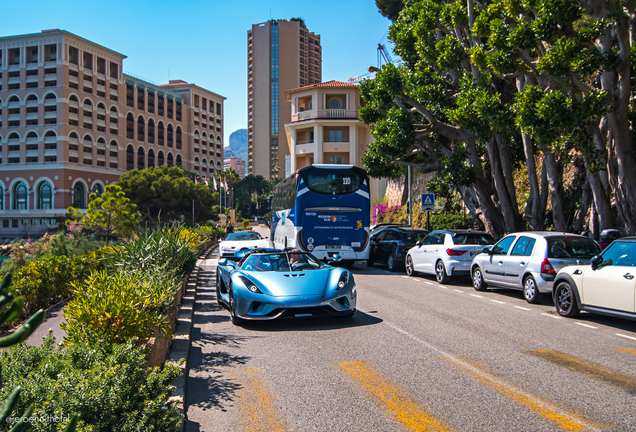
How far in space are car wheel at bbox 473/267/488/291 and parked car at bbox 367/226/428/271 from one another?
200 inches

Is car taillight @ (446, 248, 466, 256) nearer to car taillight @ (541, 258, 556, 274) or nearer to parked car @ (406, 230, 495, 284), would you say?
parked car @ (406, 230, 495, 284)

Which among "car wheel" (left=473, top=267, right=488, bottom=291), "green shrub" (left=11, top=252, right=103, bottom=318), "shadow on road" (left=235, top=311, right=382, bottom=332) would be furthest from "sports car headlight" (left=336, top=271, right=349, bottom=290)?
"car wheel" (left=473, top=267, right=488, bottom=291)

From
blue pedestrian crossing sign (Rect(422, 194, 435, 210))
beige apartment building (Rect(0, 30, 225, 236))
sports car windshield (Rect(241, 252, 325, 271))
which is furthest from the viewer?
beige apartment building (Rect(0, 30, 225, 236))

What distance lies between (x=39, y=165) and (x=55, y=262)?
296 feet

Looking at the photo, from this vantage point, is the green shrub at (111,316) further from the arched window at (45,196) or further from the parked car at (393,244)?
the arched window at (45,196)

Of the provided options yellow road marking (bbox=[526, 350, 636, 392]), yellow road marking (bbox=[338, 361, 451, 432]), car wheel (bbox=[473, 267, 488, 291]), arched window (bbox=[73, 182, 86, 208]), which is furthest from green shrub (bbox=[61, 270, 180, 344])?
arched window (bbox=[73, 182, 86, 208])

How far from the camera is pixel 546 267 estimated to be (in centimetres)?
1115

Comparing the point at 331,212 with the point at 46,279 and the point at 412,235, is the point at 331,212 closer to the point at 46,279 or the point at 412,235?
the point at 412,235

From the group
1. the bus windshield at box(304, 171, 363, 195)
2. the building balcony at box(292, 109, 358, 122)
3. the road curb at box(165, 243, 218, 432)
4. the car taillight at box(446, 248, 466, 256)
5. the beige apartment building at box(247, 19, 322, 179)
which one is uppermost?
the beige apartment building at box(247, 19, 322, 179)

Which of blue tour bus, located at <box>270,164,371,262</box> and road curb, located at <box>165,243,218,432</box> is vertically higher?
blue tour bus, located at <box>270,164,371,262</box>

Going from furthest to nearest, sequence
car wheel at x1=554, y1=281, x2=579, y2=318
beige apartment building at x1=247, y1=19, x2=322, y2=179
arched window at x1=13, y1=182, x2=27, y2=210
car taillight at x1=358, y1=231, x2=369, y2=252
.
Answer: beige apartment building at x1=247, y1=19, x2=322, y2=179, arched window at x1=13, y1=182, x2=27, y2=210, car taillight at x1=358, y1=231, x2=369, y2=252, car wheel at x1=554, y1=281, x2=579, y2=318

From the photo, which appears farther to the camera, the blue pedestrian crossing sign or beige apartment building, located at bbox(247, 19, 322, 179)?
beige apartment building, located at bbox(247, 19, 322, 179)

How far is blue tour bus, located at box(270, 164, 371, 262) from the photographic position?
19.3 meters

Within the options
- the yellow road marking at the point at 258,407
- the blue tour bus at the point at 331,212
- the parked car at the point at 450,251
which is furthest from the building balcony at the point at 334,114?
the yellow road marking at the point at 258,407
